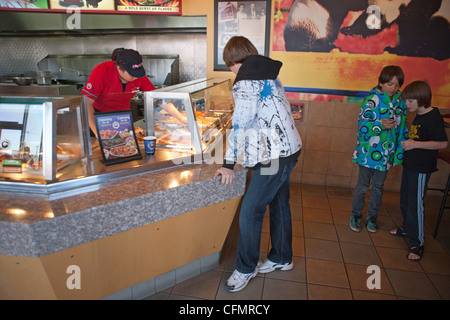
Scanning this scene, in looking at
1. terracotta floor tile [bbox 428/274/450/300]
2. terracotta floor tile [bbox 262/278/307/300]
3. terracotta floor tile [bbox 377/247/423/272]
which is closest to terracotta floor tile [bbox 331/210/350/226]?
terracotta floor tile [bbox 377/247/423/272]

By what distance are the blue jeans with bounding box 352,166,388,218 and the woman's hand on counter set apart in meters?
1.70

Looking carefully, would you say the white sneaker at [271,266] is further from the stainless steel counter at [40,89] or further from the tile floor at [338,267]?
the stainless steel counter at [40,89]

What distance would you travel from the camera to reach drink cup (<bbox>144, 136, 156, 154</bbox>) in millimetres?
2430

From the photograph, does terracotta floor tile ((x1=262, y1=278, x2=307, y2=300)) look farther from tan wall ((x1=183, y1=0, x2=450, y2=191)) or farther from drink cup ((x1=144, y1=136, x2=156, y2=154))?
tan wall ((x1=183, y1=0, x2=450, y2=191))

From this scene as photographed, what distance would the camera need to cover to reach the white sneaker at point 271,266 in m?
2.73

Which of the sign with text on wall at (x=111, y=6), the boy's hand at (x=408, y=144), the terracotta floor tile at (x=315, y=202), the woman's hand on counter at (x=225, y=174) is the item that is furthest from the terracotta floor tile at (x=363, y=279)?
the sign with text on wall at (x=111, y=6)

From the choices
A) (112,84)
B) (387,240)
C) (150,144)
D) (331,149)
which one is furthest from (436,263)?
(112,84)

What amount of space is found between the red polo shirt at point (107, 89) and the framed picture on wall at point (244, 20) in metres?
1.81

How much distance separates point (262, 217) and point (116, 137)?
1.19 metres

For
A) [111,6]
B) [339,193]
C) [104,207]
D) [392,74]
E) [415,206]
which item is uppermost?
[111,6]

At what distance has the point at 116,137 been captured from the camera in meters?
2.32

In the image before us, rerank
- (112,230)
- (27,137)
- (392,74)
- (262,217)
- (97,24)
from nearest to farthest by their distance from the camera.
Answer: (112,230)
(27,137)
(262,217)
(392,74)
(97,24)

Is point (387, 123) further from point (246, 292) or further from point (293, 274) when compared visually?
point (246, 292)
